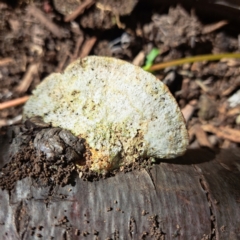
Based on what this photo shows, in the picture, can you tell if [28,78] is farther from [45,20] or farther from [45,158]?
[45,158]

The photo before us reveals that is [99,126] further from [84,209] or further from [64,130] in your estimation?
[84,209]

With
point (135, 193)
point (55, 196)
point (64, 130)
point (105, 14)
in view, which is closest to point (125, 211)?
point (135, 193)

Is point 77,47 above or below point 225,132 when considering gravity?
above

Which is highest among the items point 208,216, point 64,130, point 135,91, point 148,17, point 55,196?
point 148,17

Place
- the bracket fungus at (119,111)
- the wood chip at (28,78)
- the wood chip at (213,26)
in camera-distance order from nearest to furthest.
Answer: the bracket fungus at (119,111) → the wood chip at (213,26) → the wood chip at (28,78)

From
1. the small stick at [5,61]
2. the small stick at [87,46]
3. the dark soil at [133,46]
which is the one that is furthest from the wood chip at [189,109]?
the small stick at [5,61]

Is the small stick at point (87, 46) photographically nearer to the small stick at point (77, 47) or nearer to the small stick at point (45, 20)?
the small stick at point (77, 47)

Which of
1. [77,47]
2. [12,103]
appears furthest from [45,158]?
[77,47]
